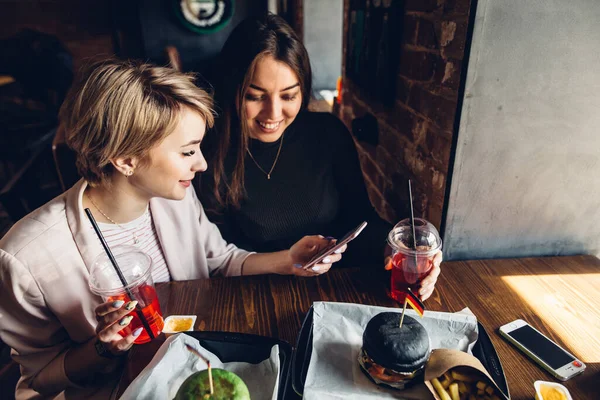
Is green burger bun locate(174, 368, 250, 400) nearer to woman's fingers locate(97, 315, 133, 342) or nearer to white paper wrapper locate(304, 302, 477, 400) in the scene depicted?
white paper wrapper locate(304, 302, 477, 400)

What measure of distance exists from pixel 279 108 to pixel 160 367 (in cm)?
105

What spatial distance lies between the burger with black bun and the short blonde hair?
83 cm

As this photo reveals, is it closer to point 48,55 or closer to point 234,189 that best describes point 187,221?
point 234,189

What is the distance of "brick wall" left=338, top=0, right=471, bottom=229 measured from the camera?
128cm

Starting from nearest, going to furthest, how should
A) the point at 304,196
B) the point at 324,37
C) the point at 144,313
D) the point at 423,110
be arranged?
the point at 144,313 < the point at 423,110 < the point at 304,196 < the point at 324,37

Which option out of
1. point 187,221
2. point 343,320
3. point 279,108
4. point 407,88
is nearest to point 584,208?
point 407,88

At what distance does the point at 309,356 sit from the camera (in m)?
0.93

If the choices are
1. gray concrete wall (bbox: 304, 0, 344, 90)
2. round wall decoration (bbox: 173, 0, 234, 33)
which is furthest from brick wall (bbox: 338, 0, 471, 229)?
round wall decoration (bbox: 173, 0, 234, 33)

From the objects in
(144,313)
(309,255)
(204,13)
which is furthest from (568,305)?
(204,13)

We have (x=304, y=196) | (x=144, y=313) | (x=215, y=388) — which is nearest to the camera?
(x=215, y=388)

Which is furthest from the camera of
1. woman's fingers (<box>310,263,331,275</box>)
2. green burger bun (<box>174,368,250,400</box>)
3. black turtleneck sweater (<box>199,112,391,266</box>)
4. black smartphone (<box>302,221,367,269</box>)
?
black turtleneck sweater (<box>199,112,391,266</box>)

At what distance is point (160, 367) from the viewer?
84cm

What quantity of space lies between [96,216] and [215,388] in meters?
0.81

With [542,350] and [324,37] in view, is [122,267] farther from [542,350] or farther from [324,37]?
[324,37]
